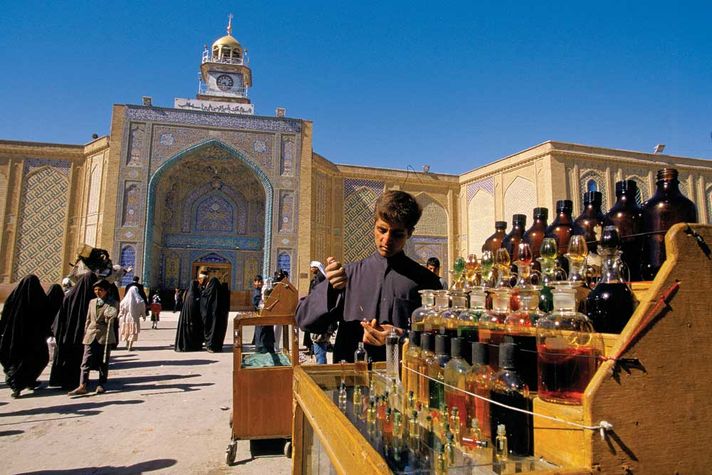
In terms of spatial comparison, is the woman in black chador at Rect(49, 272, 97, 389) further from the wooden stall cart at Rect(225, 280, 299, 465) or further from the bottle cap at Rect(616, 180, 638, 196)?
the bottle cap at Rect(616, 180, 638, 196)

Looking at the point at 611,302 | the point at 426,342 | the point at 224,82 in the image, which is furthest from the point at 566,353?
the point at 224,82

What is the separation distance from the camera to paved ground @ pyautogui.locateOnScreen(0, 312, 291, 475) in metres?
2.51

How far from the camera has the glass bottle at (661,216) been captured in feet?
3.95

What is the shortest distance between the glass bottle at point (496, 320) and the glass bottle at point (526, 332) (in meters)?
0.03

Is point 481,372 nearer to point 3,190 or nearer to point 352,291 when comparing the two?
point 352,291

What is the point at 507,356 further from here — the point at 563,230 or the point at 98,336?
the point at 98,336

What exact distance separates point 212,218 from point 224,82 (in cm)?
667

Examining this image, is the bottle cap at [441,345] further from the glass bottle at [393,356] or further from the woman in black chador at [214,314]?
the woman in black chador at [214,314]

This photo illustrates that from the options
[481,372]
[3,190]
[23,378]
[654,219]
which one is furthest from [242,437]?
[3,190]

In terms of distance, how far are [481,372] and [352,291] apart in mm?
888

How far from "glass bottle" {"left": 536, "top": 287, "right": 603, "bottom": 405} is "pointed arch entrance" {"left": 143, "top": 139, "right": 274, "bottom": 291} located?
49.6 ft

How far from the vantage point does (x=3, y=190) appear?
1543 centimetres

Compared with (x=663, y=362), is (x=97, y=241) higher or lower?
higher

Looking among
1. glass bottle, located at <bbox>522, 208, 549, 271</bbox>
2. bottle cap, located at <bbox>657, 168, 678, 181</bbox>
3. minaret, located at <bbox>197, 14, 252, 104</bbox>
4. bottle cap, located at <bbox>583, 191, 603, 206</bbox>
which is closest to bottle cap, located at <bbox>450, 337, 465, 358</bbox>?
bottle cap, located at <bbox>657, 168, 678, 181</bbox>
